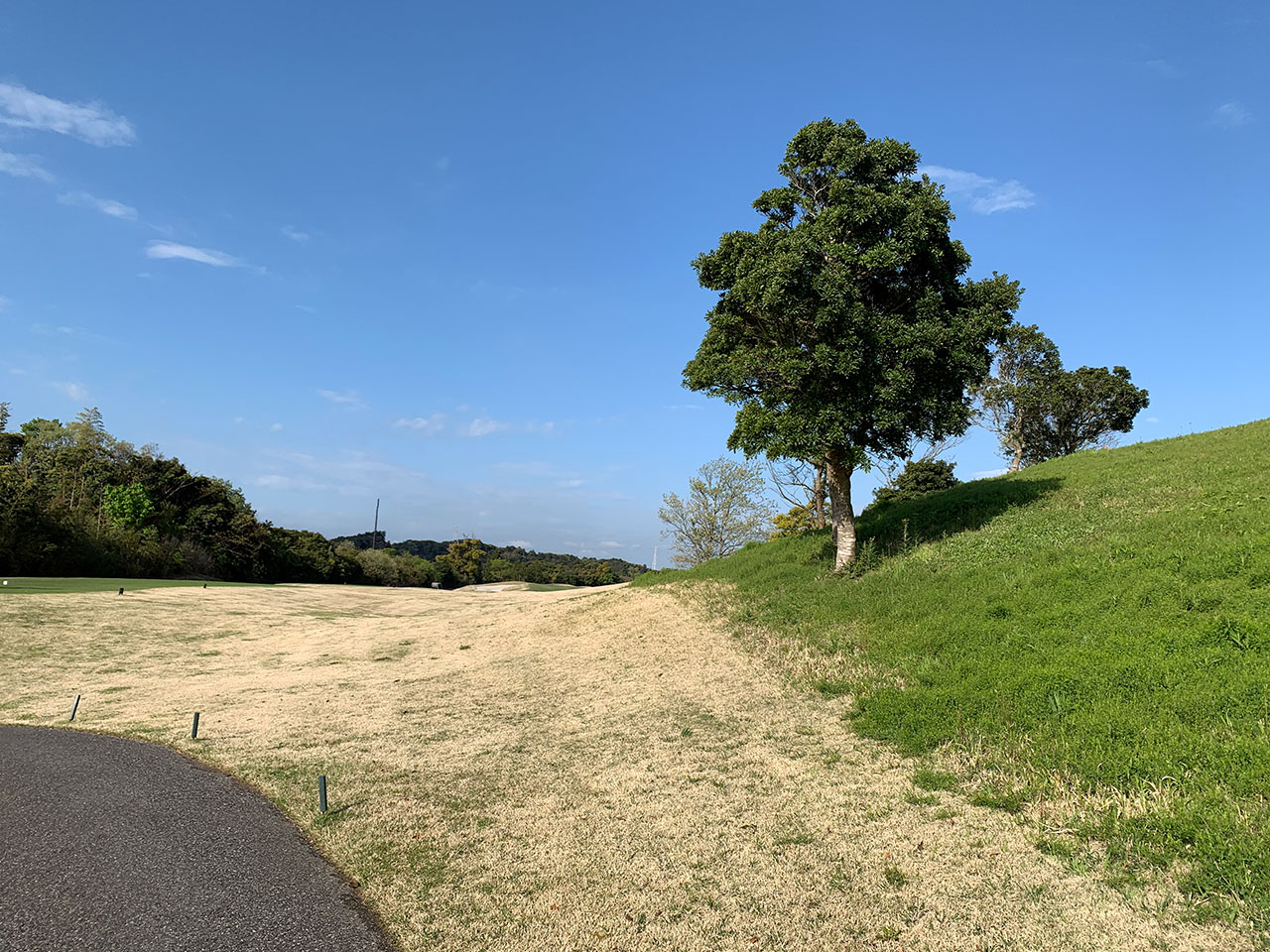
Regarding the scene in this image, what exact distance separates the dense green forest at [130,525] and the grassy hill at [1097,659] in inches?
2216

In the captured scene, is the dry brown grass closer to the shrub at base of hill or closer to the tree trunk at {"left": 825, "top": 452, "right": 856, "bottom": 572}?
the tree trunk at {"left": 825, "top": 452, "right": 856, "bottom": 572}

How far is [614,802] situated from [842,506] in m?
15.1

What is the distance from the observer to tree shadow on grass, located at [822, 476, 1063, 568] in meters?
22.2

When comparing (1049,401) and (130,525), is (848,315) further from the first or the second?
(130,525)

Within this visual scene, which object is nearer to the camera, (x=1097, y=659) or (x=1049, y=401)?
(x=1097, y=659)

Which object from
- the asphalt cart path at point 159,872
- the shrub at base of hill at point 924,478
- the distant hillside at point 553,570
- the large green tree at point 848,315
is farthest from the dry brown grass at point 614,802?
the distant hillside at point 553,570

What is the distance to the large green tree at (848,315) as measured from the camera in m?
19.5

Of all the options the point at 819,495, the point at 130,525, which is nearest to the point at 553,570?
the point at 130,525

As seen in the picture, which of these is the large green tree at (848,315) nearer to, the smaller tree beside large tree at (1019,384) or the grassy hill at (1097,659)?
the grassy hill at (1097,659)

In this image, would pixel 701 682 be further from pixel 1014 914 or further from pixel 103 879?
pixel 103 879

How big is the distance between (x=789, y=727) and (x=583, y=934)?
678 cm

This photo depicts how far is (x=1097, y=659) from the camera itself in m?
9.92

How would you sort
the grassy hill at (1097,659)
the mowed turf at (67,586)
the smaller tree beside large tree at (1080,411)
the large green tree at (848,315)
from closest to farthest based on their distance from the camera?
the grassy hill at (1097,659)
the large green tree at (848,315)
the mowed turf at (67,586)
the smaller tree beside large tree at (1080,411)

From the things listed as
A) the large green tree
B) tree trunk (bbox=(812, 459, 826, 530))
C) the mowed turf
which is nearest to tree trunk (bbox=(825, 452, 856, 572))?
the large green tree
